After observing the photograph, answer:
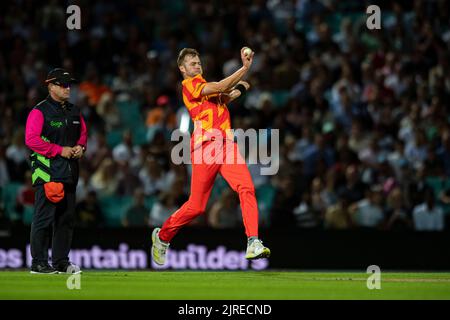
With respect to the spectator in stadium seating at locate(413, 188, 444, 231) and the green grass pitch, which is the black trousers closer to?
the green grass pitch

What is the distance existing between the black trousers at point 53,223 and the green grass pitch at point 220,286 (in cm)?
34

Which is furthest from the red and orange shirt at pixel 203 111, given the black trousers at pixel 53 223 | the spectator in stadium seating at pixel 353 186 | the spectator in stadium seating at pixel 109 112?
the spectator in stadium seating at pixel 109 112

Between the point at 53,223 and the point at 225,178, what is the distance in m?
2.13

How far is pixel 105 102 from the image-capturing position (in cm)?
2012

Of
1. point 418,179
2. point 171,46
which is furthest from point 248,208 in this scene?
point 171,46

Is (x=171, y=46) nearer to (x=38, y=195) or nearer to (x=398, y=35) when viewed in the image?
(x=398, y=35)

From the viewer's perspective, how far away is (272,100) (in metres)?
20.6

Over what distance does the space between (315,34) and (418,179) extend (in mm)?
4970

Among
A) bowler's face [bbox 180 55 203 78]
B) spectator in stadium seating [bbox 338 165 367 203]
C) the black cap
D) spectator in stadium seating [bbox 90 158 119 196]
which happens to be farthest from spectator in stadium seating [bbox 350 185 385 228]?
the black cap

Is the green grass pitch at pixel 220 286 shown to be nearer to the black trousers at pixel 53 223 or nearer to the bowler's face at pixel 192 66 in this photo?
the black trousers at pixel 53 223

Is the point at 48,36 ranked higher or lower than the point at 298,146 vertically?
higher

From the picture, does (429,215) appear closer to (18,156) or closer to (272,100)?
(272,100)

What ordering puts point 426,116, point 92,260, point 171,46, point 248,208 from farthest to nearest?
point 171,46, point 426,116, point 92,260, point 248,208

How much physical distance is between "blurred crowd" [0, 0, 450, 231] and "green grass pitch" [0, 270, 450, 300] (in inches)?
214
